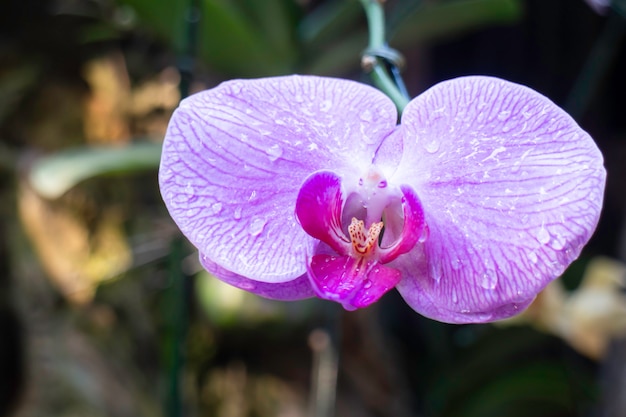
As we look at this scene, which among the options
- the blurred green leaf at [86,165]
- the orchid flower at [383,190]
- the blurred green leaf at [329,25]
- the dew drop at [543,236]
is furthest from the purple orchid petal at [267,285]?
the blurred green leaf at [329,25]

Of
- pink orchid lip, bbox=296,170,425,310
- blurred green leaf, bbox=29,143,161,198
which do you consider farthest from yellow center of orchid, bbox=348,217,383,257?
blurred green leaf, bbox=29,143,161,198

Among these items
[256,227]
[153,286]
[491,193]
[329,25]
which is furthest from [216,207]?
[153,286]

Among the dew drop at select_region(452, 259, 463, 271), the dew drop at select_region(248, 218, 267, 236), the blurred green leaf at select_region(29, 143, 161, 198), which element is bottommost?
the blurred green leaf at select_region(29, 143, 161, 198)

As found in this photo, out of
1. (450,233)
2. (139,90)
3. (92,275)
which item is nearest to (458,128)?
(450,233)

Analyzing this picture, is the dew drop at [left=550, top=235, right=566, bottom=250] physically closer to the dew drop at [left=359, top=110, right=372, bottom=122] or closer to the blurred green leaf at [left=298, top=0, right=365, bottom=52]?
the dew drop at [left=359, top=110, right=372, bottom=122]

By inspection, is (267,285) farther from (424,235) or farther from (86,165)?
(86,165)

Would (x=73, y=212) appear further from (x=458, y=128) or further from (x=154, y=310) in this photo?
(x=458, y=128)

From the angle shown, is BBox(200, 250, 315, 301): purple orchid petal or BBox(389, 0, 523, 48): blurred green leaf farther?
BBox(389, 0, 523, 48): blurred green leaf
